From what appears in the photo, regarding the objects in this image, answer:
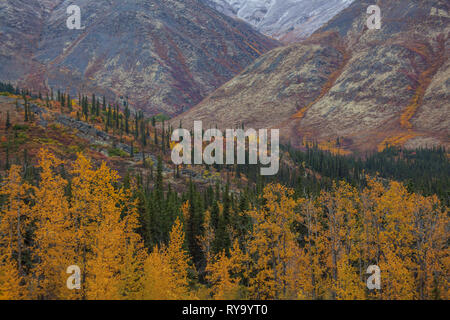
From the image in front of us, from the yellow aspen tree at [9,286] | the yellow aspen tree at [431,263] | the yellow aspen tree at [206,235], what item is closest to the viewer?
the yellow aspen tree at [9,286]

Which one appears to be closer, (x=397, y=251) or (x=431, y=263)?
(x=431, y=263)

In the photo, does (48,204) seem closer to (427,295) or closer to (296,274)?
(296,274)

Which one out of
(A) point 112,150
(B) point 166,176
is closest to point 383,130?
(B) point 166,176

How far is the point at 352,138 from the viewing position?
199625 millimetres

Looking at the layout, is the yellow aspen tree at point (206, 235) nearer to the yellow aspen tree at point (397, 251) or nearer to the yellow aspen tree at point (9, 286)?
the yellow aspen tree at point (397, 251)

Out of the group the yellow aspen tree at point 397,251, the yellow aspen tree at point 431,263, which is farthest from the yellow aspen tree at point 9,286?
the yellow aspen tree at point 431,263

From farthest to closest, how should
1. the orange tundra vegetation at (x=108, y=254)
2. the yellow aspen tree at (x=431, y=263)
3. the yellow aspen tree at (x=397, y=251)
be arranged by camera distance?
1. the yellow aspen tree at (x=431, y=263)
2. the yellow aspen tree at (x=397, y=251)
3. the orange tundra vegetation at (x=108, y=254)

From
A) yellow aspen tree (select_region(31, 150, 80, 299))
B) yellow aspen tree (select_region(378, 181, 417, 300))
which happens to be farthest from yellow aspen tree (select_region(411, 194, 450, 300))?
yellow aspen tree (select_region(31, 150, 80, 299))

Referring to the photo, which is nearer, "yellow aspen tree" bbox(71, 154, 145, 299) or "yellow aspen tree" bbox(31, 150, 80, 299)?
"yellow aspen tree" bbox(71, 154, 145, 299)

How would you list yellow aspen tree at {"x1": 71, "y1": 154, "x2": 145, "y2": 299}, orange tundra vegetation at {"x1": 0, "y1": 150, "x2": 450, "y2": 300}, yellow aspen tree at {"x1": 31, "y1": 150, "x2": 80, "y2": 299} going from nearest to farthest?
yellow aspen tree at {"x1": 71, "y1": 154, "x2": 145, "y2": 299} → yellow aspen tree at {"x1": 31, "y1": 150, "x2": 80, "y2": 299} → orange tundra vegetation at {"x1": 0, "y1": 150, "x2": 450, "y2": 300}

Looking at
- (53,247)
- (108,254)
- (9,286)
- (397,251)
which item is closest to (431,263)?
(397,251)

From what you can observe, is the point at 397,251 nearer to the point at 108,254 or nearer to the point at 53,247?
the point at 108,254

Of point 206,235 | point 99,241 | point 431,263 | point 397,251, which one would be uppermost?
point 99,241

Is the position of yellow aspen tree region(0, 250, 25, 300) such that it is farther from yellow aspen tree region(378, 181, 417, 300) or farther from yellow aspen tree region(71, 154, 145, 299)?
yellow aspen tree region(378, 181, 417, 300)
